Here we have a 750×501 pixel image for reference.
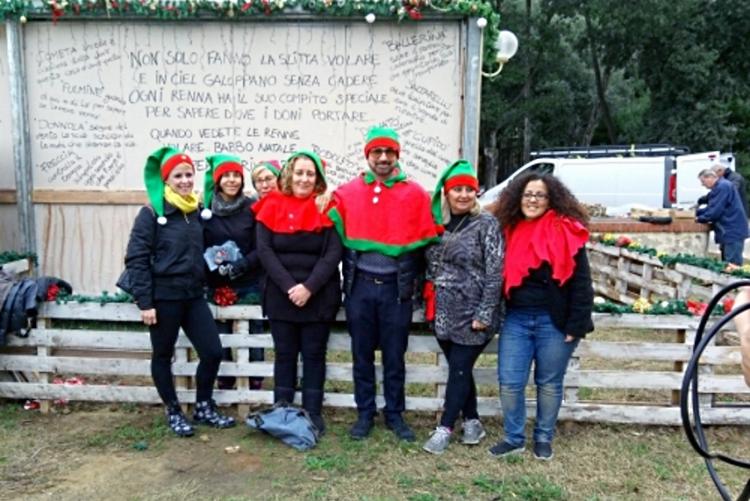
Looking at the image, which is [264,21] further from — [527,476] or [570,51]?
[570,51]

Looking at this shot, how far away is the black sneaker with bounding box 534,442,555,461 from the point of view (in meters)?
4.07

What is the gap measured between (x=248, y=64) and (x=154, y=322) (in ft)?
8.95

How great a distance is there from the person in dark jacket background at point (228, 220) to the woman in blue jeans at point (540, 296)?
164 cm

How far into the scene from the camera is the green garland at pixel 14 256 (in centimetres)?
557

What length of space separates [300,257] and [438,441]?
140cm

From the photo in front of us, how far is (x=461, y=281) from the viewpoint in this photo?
4031 mm

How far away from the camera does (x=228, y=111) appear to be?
5988mm

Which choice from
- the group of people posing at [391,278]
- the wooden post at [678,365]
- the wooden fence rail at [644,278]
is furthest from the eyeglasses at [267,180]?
the wooden fence rail at [644,278]

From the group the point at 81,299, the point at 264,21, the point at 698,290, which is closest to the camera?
the point at 81,299

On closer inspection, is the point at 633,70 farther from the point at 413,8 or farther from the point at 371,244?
the point at 371,244

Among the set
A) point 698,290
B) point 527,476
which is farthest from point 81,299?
point 698,290

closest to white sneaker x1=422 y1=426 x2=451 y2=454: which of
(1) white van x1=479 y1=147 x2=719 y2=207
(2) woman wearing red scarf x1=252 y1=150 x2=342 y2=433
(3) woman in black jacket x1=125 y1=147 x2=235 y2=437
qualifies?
(2) woman wearing red scarf x1=252 y1=150 x2=342 y2=433

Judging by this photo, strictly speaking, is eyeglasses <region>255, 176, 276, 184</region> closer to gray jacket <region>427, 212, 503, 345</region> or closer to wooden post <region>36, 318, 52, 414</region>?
gray jacket <region>427, 212, 503, 345</region>

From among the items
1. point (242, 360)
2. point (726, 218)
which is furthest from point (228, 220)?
point (726, 218)
